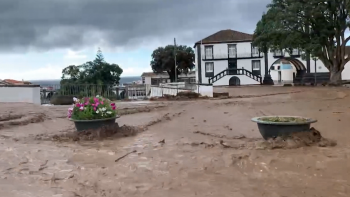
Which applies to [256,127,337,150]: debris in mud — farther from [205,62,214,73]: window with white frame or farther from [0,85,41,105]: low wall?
[205,62,214,73]: window with white frame

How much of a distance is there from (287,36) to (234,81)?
21375 mm

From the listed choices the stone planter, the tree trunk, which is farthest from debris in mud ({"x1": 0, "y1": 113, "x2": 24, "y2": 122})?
the tree trunk

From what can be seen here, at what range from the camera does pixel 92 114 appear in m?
7.61

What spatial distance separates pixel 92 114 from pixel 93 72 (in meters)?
33.1

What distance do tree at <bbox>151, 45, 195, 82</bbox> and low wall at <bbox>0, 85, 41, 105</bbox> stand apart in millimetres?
39836

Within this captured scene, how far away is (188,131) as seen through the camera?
838 centimetres

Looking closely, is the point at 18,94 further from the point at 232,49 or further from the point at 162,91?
the point at 232,49

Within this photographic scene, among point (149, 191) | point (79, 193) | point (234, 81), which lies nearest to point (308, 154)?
point (149, 191)

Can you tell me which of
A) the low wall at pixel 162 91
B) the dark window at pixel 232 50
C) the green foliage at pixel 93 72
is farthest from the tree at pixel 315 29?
the dark window at pixel 232 50

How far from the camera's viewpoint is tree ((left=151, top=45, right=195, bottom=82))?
58.6 meters

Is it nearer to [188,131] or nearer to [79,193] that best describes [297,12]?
[188,131]

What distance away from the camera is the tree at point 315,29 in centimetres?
2927

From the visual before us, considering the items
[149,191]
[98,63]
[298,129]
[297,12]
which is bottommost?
[149,191]

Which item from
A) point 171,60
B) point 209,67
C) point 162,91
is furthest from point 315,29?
point 171,60
